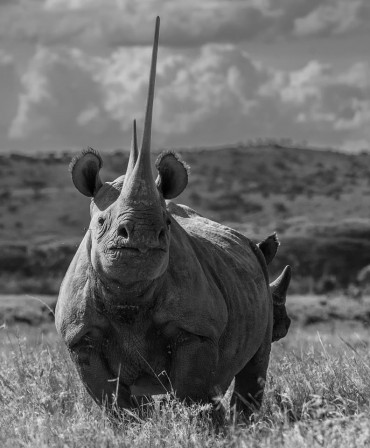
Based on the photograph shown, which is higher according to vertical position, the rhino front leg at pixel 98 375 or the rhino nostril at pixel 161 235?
the rhino nostril at pixel 161 235

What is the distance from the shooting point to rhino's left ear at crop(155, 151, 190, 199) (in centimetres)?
732

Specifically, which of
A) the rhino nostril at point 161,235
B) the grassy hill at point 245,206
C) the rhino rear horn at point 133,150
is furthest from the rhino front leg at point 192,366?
the grassy hill at point 245,206

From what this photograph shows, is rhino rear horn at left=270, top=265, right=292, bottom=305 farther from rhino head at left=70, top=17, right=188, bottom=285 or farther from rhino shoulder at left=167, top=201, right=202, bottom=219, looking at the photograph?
rhino head at left=70, top=17, right=188, bottom=285

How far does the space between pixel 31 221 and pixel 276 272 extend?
70.2 feet

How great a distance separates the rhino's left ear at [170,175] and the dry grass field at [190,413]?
1337 mm

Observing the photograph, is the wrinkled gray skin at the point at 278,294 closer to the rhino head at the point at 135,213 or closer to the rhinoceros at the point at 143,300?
the rhinoceros at the point at 143,300

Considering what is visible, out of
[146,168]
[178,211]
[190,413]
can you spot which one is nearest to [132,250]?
[146,168]

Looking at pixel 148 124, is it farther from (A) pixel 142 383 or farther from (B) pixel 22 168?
(B) pixel 22 168

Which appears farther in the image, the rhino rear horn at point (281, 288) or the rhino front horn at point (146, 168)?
the rhino rear horn at point (281, 288)

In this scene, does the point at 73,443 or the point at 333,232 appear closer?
the point at 73,443

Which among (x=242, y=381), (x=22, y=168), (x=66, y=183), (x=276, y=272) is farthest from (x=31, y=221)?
(x=242, y=381)

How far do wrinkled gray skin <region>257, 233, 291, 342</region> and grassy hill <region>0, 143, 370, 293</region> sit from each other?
11447 mm

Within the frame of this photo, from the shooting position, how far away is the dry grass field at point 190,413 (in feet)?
20.4

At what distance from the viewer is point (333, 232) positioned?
4012 cm
